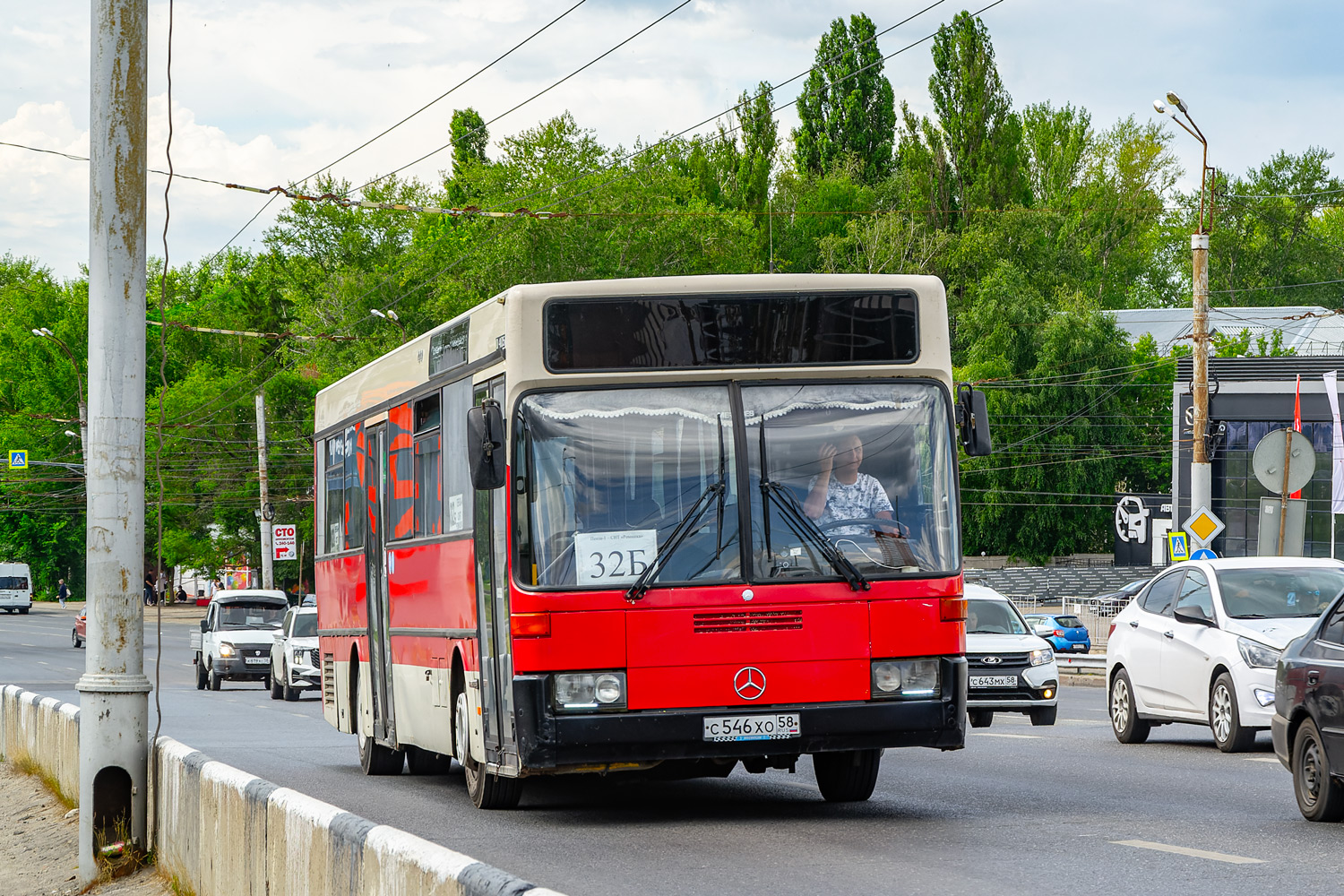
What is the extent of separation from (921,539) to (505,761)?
2.60m

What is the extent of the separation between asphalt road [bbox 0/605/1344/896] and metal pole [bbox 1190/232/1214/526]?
504 inches

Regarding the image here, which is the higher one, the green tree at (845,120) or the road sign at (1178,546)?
the green tree at (845,120)

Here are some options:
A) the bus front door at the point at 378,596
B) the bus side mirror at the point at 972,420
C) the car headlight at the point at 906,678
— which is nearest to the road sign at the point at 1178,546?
the bus front door at the point at 378,596

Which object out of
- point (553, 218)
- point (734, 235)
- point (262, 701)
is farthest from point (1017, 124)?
point (262, 701)

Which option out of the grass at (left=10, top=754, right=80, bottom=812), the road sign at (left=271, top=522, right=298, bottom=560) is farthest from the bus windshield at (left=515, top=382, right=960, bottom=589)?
the road sign at (left=271, top=522, right=298, bottom=560)

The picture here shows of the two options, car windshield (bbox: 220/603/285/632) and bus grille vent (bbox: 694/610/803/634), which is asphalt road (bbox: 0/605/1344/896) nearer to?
bus grille vent (bbox: 694/610/803/634)

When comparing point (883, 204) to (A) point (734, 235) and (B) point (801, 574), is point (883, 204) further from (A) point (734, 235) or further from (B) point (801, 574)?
(B) point (801, 574)

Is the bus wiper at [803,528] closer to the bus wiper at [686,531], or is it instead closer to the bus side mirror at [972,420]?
the bus wiper at [686,531]

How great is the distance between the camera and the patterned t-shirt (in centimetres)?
1022

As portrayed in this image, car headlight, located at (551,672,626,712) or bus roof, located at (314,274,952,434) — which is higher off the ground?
bus roof, located at (314,274,952,434)

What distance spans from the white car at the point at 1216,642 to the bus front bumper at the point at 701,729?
18.6ft

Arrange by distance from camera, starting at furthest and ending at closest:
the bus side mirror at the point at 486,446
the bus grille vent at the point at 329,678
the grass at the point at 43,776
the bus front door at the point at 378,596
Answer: the bus grille vent at the point at 329,678
the bus front door at the point at 378,596
the grass at the point at 43,776
the bus side mirror at the point at 486,446

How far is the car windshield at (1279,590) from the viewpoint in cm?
1588

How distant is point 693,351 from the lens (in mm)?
10477
